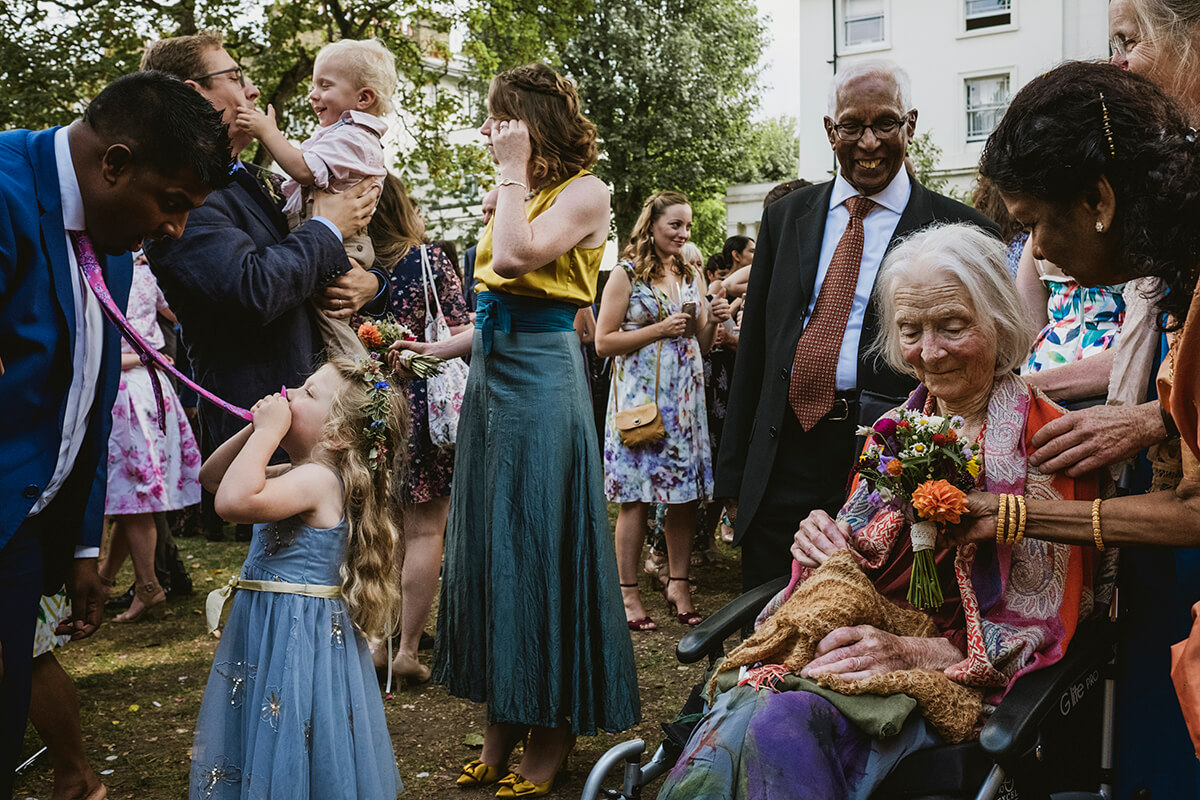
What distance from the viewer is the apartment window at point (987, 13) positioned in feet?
76.5

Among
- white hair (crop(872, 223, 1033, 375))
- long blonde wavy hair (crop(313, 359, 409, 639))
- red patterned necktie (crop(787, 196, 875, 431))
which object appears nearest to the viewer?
white hair (crop(872, 223, 1033, 375))

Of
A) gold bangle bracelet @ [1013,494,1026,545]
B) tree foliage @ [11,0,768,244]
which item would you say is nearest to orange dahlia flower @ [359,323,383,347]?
gold bangle bracelet @ [1013,494,1026,545]

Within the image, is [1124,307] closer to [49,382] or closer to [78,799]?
[49,382]

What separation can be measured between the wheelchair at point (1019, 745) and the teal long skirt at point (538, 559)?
0.90 meters

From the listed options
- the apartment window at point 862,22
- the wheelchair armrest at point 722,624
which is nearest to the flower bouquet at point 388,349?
the wheelchair armrest at point 722,624

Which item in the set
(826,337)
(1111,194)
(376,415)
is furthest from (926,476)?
(376,415)

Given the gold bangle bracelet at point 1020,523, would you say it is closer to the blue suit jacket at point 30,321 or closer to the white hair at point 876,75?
the white hair at point 876,75

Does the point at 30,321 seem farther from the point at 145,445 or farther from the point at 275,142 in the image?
the point at 145,445

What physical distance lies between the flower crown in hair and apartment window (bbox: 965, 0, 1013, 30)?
2406 cm

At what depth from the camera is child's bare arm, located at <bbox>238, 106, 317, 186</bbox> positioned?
322 cm

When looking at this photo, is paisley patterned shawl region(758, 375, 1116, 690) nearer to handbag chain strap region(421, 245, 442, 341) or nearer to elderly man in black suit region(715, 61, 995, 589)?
elderly man in black suit region(715, 61, 995, 589)

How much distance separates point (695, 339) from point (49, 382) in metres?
4.59

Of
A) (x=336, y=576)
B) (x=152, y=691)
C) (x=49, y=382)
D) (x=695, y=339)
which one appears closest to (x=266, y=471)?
(x=336, y=576)

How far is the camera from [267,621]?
2969 millimetres
